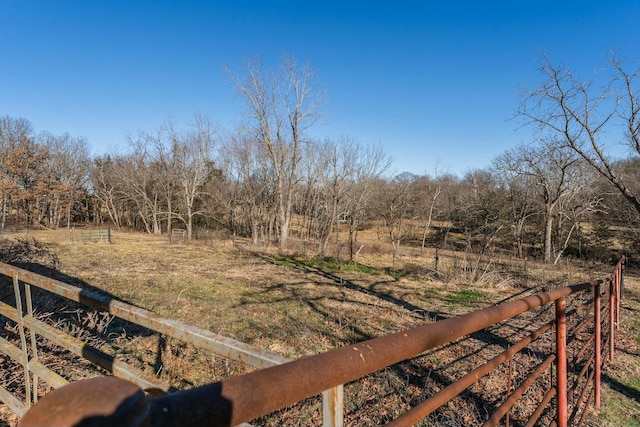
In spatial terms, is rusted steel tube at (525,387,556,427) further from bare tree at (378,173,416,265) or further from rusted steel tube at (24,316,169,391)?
bare tree at (378,173,416,265)

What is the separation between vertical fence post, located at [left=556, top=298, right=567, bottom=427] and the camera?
2166 mm

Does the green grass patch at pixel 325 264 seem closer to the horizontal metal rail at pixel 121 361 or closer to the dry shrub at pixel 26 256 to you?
the dry shrub at pixel 26 256

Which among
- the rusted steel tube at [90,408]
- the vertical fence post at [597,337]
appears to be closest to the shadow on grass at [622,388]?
the vertical fence post at [597,337]

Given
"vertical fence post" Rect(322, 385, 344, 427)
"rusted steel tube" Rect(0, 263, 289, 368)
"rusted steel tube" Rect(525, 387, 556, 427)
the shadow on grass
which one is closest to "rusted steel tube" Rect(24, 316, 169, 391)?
"rusted steel tube" Rect(0, 263, 289, 368)

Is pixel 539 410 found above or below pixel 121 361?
below

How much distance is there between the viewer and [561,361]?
7.15ft

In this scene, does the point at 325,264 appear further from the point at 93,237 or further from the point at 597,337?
the point at 93,237

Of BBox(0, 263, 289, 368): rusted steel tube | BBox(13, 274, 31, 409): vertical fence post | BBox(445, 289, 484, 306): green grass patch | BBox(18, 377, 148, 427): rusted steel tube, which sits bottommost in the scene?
BBox(445, 289, 484, 306): green grass patch

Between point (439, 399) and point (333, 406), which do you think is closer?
point (333, 406)

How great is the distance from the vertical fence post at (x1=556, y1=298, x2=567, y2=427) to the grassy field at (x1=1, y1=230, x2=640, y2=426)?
182 centimetres

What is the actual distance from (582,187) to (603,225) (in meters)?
5.65

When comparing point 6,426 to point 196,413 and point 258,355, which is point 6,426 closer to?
point 258,355

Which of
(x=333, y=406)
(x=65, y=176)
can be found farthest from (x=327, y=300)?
(x=65, y=176)

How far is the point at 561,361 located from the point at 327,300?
23.6 feet
